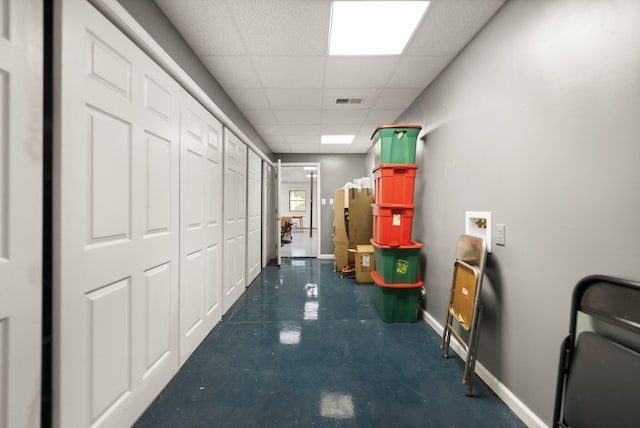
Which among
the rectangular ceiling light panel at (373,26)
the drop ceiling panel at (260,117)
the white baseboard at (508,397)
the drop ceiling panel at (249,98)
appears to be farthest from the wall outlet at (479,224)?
the drop ceiling panel at (260,117)

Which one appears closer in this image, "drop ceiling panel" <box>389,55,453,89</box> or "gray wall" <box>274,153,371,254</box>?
"drop ceiling panel" <box>389,55,453,89</box>

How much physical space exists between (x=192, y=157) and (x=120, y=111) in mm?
773

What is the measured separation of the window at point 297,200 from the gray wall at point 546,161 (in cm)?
1213

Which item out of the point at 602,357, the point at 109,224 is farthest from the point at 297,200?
the point at 602,357

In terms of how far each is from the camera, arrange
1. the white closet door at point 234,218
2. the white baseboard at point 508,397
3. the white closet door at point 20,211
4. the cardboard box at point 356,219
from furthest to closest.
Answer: the cardboard box at point 356,219, the white closet door at point 234,218, the white baseboard at point 508,397, the white closet door at point 20,211

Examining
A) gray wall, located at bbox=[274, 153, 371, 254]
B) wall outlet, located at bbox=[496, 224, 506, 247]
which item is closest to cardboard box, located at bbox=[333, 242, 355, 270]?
gray wall, located at bbox=[274, 153, 371, 254]

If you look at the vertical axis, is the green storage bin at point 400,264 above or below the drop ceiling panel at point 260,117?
below

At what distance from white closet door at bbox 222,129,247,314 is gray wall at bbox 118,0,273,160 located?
44 centimetres

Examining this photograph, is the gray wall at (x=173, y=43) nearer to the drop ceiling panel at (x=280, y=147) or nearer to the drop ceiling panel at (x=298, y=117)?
the drop ceiling panel at (x=298, y=117)

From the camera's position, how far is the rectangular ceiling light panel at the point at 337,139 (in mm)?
4746

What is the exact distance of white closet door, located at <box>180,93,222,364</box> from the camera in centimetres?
195

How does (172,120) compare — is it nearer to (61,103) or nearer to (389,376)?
(61,103)

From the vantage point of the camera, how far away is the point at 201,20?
1813 millimetres

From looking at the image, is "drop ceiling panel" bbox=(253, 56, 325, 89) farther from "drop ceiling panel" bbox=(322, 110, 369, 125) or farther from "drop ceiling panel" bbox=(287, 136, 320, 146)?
"drop ceiling panel" bbox=(287, 136, 320, 146)
